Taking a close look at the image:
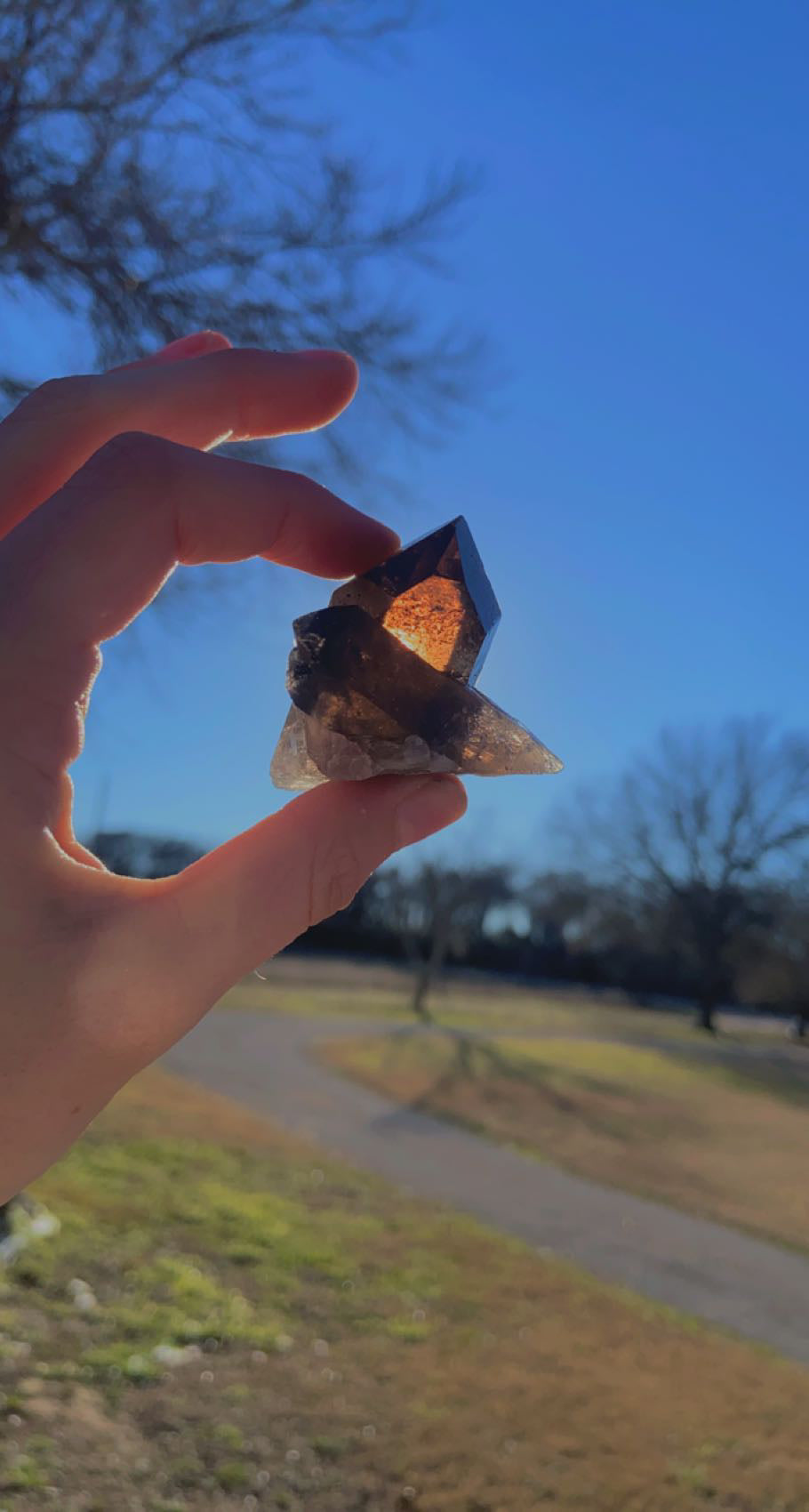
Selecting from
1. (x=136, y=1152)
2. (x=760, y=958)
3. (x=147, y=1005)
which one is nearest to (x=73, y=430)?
(x=147, y=1005)

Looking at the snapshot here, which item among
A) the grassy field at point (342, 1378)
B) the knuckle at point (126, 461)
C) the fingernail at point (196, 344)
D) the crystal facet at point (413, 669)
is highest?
the fingernail at point (196, 344)

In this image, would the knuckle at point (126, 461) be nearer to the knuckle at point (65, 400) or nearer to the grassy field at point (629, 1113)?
the knuckle at point (65, 400)

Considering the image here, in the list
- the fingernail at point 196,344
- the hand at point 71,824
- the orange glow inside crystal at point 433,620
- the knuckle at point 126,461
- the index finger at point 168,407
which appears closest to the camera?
the hand at point 71,824

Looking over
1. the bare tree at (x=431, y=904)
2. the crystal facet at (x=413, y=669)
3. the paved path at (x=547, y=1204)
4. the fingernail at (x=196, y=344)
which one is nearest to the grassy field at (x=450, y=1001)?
the bare tree at (x=431, y=904)

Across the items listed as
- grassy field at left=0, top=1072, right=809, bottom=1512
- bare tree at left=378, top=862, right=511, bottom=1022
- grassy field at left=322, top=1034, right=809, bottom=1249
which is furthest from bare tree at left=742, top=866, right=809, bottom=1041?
grassy field at left=0, top=1072, right=809, bottom=1512

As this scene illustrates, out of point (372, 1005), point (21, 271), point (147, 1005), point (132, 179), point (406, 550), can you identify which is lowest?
point (372, 1005)

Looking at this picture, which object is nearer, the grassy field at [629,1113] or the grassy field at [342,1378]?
the grassy field at [342,1378]

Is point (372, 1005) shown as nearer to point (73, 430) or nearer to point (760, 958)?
point (760, 958)
